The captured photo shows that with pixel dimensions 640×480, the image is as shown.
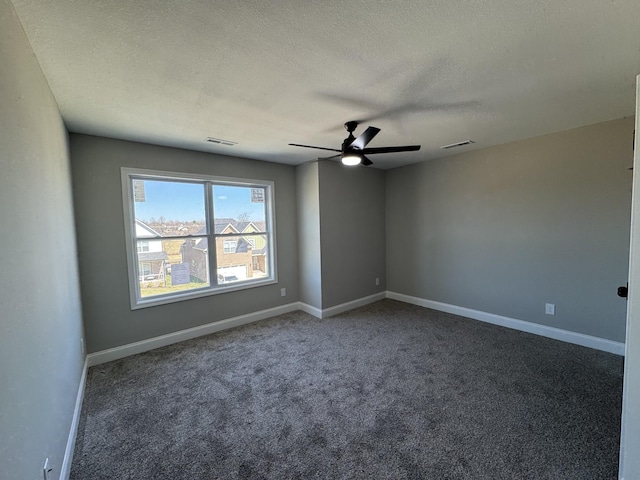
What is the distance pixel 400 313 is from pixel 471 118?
291 cm

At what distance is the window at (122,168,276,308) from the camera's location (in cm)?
331

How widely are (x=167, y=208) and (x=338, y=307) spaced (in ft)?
9.36

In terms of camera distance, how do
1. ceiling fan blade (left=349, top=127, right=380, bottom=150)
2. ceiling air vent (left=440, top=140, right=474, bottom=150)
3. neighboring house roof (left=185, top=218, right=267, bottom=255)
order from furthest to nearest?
neighboring house roof (left=185, top=218, right=267, bottom=255), ceiling air vent (left=440, top=140, right=474, bottom=150), ceiling fan blade (left=349, top=127, right=380, bottom=150)

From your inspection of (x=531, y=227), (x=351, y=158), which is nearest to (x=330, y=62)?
(x=351, y=158)

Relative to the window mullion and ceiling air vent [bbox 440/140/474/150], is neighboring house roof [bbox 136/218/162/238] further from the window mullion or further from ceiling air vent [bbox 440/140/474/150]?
ceiling air vent [bbox 440/140/474/150]

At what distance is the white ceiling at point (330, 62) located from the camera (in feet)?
4.36

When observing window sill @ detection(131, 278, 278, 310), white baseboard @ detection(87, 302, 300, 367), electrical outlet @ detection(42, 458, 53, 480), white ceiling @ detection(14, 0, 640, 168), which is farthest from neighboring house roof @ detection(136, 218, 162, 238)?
electrical outlet @ detection(42, 458, 53, 480)

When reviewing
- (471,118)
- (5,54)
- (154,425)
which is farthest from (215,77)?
(154,425)

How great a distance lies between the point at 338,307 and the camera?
14.8 feet

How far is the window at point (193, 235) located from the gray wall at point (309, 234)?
19.7 inches

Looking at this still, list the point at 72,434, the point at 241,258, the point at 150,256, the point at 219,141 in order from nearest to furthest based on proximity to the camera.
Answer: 1. the point at 72,434
2. the point at 219,141
3. the point at 150,256
4. the point at 241,258

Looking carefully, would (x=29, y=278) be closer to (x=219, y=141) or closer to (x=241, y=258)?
(x=219, y=141)

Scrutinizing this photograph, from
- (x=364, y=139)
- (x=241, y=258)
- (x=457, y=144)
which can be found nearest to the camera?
(x=364, y=139)

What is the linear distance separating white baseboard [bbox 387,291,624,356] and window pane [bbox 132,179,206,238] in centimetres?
377
